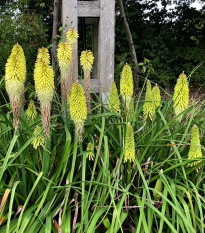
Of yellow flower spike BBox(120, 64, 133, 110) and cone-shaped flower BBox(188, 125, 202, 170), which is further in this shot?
yellow flower spike BBox(120, 64, 133, 110)

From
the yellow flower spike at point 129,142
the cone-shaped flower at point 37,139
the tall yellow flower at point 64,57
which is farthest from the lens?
the tall yellow flower at point 64,57

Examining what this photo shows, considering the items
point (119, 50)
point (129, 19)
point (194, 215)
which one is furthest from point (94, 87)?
point (129, 19)

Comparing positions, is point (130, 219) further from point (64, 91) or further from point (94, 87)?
point (94, 87)

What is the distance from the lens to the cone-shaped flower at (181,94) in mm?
2033

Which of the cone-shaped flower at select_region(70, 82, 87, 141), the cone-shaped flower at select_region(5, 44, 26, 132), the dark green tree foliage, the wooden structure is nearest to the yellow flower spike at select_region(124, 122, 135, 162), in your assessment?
the cone-shaped flower at select_region(70, 82, 87, 141)

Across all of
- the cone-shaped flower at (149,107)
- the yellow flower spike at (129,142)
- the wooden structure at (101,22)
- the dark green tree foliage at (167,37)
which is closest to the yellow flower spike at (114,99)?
the cone-shaped flower at (149,107)

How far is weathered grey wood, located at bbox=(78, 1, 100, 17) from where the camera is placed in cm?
339

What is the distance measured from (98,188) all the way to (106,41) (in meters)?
2.08

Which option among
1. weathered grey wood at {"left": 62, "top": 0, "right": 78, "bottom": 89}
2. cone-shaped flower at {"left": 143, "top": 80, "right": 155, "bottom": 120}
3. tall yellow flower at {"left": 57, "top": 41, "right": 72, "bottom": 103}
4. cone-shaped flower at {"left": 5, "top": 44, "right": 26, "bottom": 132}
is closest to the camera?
cone-shaped flower at {"left": 5, "top": 44, "right": 26, "bottom": 132}

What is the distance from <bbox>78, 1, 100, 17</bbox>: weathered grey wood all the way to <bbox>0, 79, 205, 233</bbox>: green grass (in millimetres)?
1632

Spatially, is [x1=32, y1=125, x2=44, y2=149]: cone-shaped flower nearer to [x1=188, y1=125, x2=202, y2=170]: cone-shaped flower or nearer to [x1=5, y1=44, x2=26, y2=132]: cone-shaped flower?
[x1=5, y1=44, x2=26, y2=132]: cone-shaped flower

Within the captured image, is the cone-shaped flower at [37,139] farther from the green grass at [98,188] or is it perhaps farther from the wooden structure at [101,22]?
the wooden structure at [101,22]

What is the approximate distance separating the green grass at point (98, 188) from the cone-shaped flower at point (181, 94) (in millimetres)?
59

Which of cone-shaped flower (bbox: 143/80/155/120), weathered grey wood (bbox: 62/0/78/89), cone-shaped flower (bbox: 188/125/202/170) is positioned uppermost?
weathered grey wood (bbox: 62/0/78/89)
